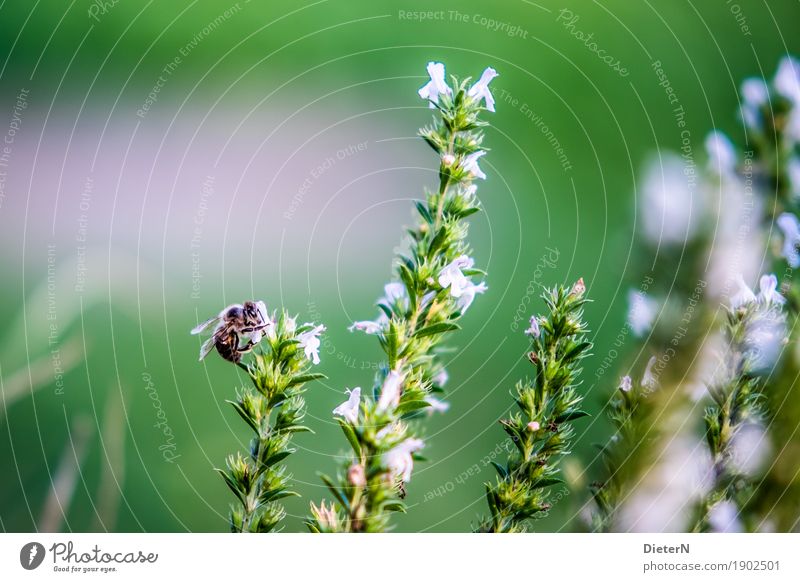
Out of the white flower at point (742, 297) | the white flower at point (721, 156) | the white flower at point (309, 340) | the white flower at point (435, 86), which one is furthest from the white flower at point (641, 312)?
the white flower at point (309, 340)

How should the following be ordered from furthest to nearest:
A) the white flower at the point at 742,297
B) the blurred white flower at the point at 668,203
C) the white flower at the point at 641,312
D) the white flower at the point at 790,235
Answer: the blurred white flower at the point at 668,203 < the white flower at the point at 641,312 < the white flower at the point at 790,235 < the white flower at the point at 742,297

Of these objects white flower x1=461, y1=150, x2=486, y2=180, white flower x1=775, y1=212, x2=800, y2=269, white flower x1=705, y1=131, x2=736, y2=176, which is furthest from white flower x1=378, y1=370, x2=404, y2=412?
white flower x1=705, y1=131, x2=736, y2=176

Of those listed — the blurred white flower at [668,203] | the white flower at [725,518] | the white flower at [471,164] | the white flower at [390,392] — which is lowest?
the white flower at [725,518]

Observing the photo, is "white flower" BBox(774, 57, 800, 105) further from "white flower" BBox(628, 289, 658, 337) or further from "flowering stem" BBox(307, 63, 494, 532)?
"flowering stem" BBox(307, 63, 494, 532)

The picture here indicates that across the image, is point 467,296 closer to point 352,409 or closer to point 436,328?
point 436,328

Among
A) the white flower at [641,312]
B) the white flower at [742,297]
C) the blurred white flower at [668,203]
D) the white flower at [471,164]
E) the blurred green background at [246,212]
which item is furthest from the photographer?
the blurred green background at [246,212]

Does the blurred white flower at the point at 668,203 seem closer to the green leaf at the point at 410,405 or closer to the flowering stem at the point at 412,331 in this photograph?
the flowering stem at the point at 412,331
